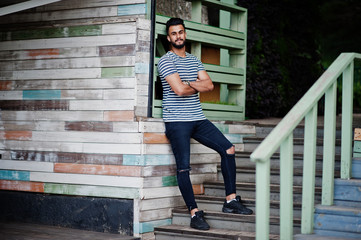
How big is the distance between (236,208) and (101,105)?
147cm

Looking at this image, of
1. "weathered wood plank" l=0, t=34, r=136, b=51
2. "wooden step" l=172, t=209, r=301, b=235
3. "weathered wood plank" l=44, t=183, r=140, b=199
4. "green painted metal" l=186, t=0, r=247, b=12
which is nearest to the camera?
"wooden step" l=172, t=209, r=301, b=235

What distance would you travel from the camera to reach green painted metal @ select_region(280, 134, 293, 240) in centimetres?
394

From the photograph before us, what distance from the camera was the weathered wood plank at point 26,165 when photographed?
5.63 m

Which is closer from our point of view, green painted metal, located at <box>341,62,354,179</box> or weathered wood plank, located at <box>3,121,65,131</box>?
green painted metal, located at <box>341,62,354,179</box>

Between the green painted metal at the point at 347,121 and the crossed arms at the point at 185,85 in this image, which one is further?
the crossed arms at the point at 185,85

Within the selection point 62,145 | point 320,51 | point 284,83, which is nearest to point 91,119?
point 62,145

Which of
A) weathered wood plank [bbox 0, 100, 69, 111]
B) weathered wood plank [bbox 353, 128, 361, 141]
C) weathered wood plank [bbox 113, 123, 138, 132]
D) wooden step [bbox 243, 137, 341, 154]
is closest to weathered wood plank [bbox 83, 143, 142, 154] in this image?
weathered wood plank [bbox 113, 123, 138, 132]

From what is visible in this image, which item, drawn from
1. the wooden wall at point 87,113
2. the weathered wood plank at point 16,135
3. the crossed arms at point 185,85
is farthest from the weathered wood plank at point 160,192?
the weathered wood plank at point 16,135

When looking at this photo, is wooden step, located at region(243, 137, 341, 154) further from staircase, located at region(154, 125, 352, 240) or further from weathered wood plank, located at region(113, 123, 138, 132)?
weathered wood plank, located at region(113, 123, 138, 132)

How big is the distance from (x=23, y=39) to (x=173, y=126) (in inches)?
70.8

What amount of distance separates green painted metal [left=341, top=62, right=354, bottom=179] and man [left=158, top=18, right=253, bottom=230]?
33.3 inches

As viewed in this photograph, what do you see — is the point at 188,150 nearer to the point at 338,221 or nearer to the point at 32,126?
the point at 338,221

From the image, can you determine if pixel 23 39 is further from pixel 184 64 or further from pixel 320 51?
pixel 320 51

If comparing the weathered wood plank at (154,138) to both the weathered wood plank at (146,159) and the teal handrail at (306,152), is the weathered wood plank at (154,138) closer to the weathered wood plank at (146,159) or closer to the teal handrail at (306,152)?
the weathered wood plank at (146,159)
